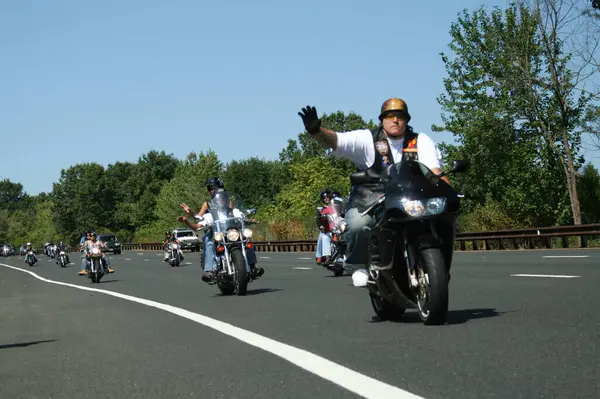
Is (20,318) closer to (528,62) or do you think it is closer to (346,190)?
(528,62)

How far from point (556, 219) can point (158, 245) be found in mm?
42976

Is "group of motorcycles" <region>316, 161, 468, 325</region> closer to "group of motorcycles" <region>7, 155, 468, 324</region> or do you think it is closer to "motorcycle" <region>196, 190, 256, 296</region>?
"group of motorcycles" <region>7, 155, 468, 324</region>

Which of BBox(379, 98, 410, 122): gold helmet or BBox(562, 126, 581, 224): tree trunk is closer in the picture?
BBox(379, 98, 410, 122): gold helmet

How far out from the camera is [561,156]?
47.2 meters

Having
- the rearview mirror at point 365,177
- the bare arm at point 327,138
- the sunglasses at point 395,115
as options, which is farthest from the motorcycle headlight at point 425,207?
the sunglasses at point 395,115

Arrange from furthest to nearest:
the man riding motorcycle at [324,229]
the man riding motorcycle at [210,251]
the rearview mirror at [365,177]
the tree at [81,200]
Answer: the tree at [81,200]
the man riding motorcycle at [324,229]
the man riding motorcycle at [210,251]
the rearview mirror at [365,177]

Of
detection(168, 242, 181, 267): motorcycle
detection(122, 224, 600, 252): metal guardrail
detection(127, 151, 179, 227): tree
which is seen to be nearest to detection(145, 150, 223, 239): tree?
detection(127, 151, 179, 227): tree

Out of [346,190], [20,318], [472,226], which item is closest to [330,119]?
[346,190]

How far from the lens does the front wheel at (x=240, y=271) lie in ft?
47.0

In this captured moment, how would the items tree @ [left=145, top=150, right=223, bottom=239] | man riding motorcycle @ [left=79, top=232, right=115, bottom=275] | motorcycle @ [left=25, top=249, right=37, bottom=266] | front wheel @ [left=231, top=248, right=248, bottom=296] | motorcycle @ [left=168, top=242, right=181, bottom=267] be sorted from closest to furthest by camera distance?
front wheel @ [left=231, top=248, right=248, bottom=296], man riding motorcycle @ [left=79, top=232, right=115, bottom=275], motorcycle @ [left=168, top=242, right=181, bottom=267], motorcycle @ [left=25, top=249, right=37, bottom=266], tree @ [left=145, top=150, right=223, bottom=239]

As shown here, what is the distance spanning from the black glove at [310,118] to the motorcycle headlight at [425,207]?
93cm

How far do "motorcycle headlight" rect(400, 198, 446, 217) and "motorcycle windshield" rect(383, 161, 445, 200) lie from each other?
39 mm

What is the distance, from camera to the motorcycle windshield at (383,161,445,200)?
24.7ft

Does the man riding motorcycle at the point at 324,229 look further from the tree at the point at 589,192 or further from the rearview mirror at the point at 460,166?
the tree at the point at 589,192
